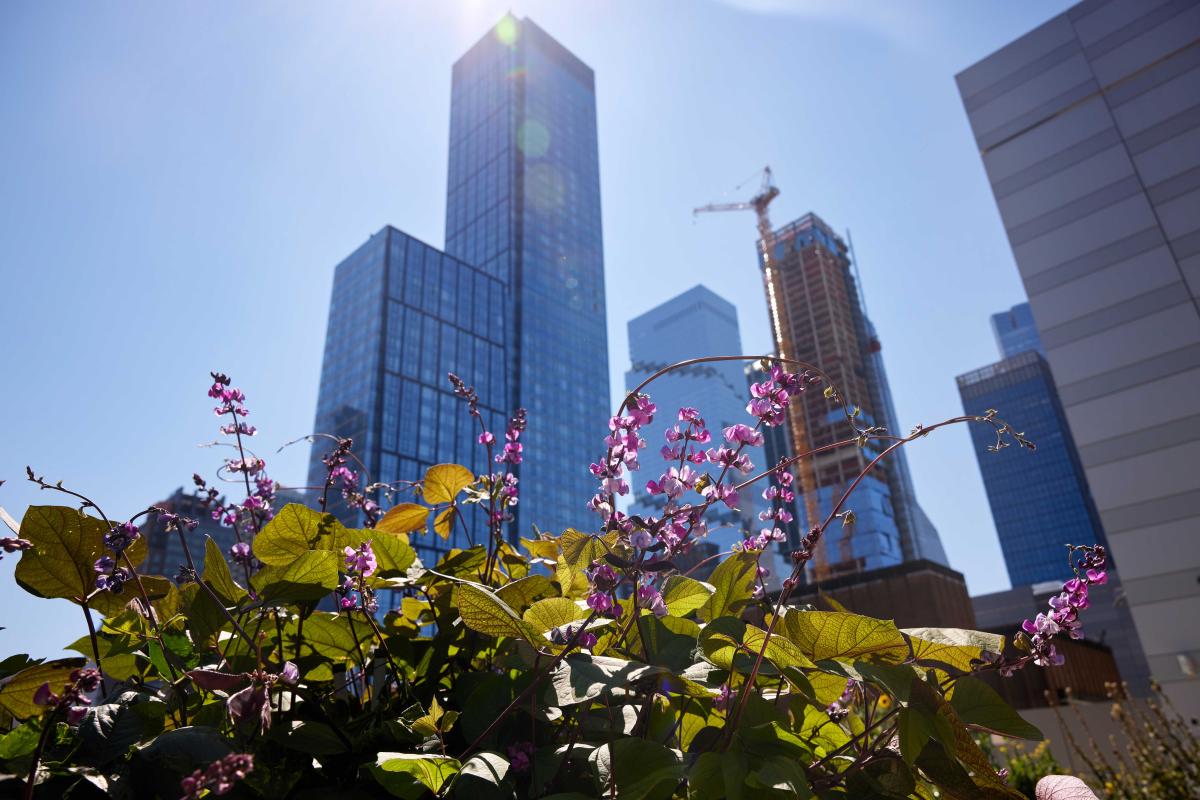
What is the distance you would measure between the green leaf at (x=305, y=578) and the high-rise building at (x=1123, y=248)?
64.0 ft

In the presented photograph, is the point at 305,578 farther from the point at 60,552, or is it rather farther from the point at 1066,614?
the point at 1066,614

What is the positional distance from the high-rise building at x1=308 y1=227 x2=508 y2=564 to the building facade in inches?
3295

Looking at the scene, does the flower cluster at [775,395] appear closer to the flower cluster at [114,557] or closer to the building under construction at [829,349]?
the flower cluster at [114,557]

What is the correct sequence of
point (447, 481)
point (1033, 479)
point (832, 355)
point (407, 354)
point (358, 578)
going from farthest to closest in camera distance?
point (1033, 479) < point (832, 355) < point (407, 354) < point (447, 481) < point (358, 578)

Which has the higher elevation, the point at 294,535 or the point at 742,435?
the point at 742,435

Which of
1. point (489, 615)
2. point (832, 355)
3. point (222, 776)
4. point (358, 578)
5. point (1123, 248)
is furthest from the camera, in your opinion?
point (832, 355)

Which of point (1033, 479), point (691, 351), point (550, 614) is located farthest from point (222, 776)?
point (691, 351)

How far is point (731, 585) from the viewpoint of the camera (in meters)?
1.01

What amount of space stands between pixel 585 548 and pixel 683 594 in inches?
5.9

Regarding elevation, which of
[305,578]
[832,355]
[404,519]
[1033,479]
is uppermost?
[832,355]

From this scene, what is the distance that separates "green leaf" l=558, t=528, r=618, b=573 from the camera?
2.96 feet

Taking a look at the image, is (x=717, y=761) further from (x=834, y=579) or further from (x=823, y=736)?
(x=834, y=579)

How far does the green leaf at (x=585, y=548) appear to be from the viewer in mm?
903

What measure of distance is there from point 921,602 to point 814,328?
10183cm
